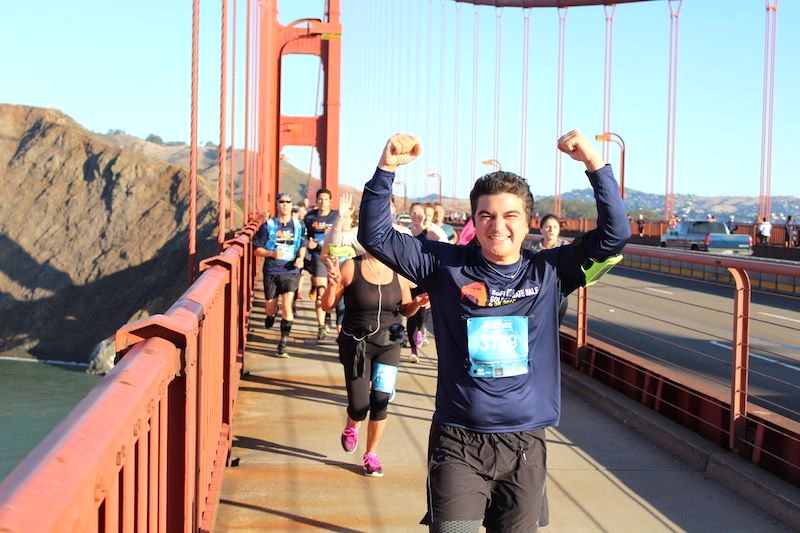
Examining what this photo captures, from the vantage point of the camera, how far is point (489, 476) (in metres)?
3.16

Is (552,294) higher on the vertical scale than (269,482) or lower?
higher

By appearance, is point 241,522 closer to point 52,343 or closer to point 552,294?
point 552,294

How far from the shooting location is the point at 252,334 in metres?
12.4

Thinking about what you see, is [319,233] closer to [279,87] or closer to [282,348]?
[282,348]

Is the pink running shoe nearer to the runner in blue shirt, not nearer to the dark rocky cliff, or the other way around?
the runner in blue shirt

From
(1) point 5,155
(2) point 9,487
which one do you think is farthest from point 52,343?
(2) point 9,487

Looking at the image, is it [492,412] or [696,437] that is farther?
[696,437]

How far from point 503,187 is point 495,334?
446 mm

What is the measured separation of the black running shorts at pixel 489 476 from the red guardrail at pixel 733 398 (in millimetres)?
2674

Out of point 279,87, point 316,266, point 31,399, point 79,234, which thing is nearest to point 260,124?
point 279,87

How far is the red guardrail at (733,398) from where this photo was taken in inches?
219

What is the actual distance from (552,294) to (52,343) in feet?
234

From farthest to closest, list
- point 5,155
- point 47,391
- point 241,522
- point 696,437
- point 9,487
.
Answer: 1. point 5,155
2. point 47,391
3. point 696,437
4. point 241,522
5. point 9,487

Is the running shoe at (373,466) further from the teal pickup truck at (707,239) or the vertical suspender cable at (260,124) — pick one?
the teal pickup truck at (707,239)
